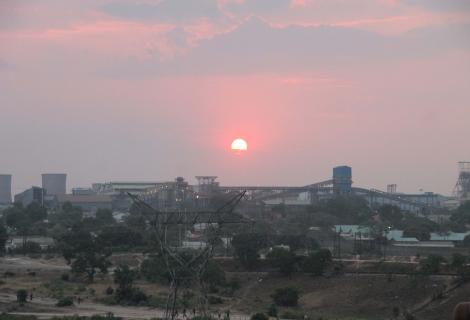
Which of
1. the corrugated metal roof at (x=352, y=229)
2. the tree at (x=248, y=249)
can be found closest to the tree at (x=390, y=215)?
the corrugated metal roof at (x=352, y=229)

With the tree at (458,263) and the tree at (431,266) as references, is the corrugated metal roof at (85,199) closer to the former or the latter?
the tree at (431,266)

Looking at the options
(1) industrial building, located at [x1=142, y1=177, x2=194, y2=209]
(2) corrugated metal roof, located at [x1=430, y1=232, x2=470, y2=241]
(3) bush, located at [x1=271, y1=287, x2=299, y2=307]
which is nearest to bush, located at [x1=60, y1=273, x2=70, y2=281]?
(3) bush, located at [x1=271, y1=287, x2=299, y2=307]

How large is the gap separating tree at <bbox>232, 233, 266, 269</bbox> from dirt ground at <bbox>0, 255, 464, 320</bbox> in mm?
1996

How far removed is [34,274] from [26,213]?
181 feet

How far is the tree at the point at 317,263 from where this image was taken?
50.4 m

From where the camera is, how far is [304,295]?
1831 inches

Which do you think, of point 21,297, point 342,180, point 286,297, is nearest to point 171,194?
point 342,180

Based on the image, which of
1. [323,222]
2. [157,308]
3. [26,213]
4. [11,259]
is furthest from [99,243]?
[26,213]

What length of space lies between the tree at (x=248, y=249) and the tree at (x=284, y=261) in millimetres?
1903

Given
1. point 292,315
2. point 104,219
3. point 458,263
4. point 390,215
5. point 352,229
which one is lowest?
point 292,315

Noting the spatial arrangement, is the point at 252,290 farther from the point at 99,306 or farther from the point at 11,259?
the point at 11,259

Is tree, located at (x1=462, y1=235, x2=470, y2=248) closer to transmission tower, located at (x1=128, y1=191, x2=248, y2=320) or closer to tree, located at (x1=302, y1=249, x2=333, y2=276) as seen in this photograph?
tree, located at (x1=302, y1=249, x2=333, y2=276)

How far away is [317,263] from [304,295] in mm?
4367

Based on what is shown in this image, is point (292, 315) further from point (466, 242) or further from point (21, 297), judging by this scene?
point (466, 242)
